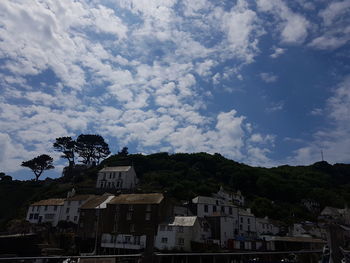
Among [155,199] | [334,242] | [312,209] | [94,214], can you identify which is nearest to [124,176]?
[94,214]

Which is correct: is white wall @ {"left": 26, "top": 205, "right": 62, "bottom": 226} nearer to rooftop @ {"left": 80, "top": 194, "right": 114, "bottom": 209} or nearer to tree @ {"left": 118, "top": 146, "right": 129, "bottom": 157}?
rooftop @ {"left": 80, "top": 194, "right": 114, "bottom": 209}

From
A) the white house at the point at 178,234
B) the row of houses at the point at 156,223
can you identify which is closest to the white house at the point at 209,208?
the row of houses at the point at 156,223

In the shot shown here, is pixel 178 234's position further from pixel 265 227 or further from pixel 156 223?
pixel 265 227


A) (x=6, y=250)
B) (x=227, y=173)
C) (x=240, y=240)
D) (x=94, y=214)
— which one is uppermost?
(x=227, y=173)

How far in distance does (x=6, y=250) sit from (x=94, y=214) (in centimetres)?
1562

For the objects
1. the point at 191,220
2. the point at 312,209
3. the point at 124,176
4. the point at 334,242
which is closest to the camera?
the point at 334,242

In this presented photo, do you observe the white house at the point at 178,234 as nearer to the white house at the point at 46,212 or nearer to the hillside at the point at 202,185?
the hillside at the point at 202,185

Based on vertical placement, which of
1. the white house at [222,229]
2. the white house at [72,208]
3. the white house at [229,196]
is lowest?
the white house at [222,229]

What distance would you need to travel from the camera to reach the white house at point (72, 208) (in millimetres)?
63594

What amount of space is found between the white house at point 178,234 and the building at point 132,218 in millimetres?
1975

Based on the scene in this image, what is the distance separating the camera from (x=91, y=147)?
375 ft

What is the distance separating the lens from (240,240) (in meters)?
53.3

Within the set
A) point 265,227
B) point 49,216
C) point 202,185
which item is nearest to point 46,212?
point 49,216

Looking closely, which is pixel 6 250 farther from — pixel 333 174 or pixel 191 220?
pixel 333 174
